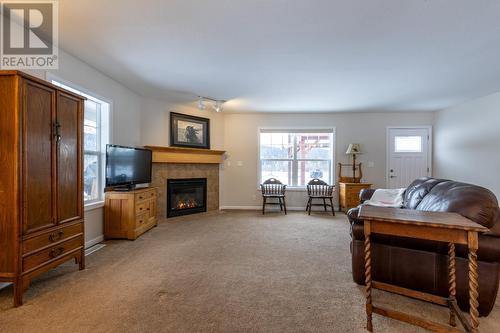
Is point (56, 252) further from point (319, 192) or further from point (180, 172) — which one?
point (319, 192)

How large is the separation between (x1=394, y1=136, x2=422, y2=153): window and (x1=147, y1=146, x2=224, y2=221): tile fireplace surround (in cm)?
417

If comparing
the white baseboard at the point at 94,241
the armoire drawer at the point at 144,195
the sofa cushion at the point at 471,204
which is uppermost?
the sofa cushion at the point at 471,204

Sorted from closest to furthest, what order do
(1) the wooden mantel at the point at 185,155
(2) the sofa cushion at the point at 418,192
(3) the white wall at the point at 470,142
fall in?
(2) the sofa cushion at the point at 418,192
(3) the white wall at the point at 470,142
(1) the wooden mantel at the point at 185,155

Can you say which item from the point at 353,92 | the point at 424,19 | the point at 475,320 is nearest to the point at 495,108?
the point at 353,92

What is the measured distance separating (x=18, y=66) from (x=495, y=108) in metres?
6.76

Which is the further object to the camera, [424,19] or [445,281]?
[424,19]

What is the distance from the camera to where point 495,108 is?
4.30 m

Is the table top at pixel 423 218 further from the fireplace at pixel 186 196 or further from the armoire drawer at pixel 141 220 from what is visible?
the fireplace at pixel 186 196

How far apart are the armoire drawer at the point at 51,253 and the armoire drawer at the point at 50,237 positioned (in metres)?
0.05

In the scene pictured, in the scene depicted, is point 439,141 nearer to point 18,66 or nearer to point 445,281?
point 445,281

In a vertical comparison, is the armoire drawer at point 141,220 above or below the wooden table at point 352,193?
below

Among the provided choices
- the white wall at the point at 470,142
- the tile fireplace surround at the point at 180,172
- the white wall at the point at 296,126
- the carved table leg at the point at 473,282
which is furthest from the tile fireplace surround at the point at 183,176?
the white wall at the point at 470,142

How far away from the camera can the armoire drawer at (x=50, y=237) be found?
6.39 feet

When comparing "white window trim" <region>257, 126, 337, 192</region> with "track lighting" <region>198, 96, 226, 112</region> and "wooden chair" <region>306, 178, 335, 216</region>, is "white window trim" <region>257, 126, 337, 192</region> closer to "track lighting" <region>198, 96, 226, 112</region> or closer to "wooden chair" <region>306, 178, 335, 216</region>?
"wooden chair" <region>306, 178, 335, 216</region>
